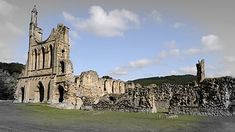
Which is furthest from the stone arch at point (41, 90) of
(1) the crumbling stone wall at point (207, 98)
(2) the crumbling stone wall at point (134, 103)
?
(1) the crumbling stone wall at point (207, 98)

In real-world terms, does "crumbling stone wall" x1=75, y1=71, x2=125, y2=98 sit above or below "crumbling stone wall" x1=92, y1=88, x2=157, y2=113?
above

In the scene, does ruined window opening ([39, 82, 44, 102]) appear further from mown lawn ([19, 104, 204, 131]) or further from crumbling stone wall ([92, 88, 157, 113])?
mown lawn ([19, 104, 204, 131])

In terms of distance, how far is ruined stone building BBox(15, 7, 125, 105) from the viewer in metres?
38.4

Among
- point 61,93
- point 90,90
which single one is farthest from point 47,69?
point 90,90

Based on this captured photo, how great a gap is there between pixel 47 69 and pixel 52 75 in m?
2.10

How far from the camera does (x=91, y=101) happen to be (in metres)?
35.3

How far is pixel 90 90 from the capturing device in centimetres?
4150

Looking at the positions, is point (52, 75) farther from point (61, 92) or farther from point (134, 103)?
point (134, 103)

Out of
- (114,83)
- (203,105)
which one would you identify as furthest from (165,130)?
(114,83)

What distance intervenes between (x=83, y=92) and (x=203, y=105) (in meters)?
18.1

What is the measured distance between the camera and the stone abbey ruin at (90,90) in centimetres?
2550

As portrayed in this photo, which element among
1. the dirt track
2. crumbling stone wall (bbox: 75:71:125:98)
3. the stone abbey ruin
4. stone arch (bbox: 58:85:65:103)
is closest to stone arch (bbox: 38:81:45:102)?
the stone abbey ruin

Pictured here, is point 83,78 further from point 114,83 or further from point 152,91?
point 114,83

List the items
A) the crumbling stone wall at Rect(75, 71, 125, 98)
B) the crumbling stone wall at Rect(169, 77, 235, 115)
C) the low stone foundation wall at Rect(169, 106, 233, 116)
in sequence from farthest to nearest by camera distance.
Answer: the crumbling stone wall at Rect(75, 71, 125, 98) → the crumbling stone wall at Rect(169, 77, 235, 115) → the low stone foundation wall at Rect(169, 106, 233, 116)
